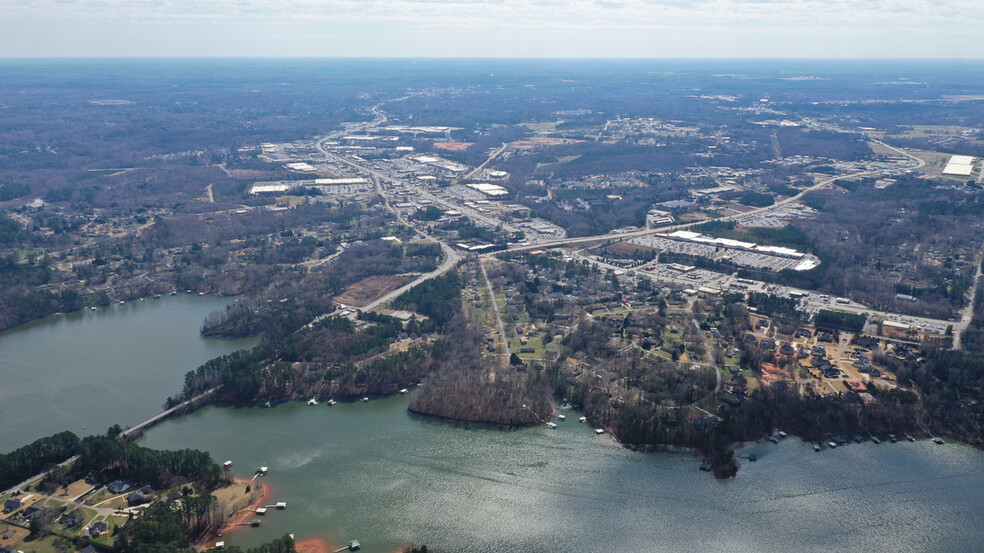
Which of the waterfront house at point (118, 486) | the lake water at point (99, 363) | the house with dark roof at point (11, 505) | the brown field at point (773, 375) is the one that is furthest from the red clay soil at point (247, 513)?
the brown field at point (773, 375)

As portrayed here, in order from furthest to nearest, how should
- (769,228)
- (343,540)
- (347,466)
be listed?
(769,228) < (347,466) < (343,540)

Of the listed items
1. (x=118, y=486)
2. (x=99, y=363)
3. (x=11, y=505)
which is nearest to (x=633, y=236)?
(x=99, y=363)

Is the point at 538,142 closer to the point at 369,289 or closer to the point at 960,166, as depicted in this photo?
the point at 960,166

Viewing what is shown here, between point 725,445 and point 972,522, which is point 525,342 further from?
point 972,522

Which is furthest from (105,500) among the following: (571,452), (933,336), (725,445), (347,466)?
(933,336)

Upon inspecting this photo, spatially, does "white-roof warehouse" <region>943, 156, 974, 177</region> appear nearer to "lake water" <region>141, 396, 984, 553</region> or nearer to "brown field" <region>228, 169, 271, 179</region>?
"lake water" <region>141, 396, 984, 553</region>

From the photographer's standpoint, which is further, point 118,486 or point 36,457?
point 36,457
